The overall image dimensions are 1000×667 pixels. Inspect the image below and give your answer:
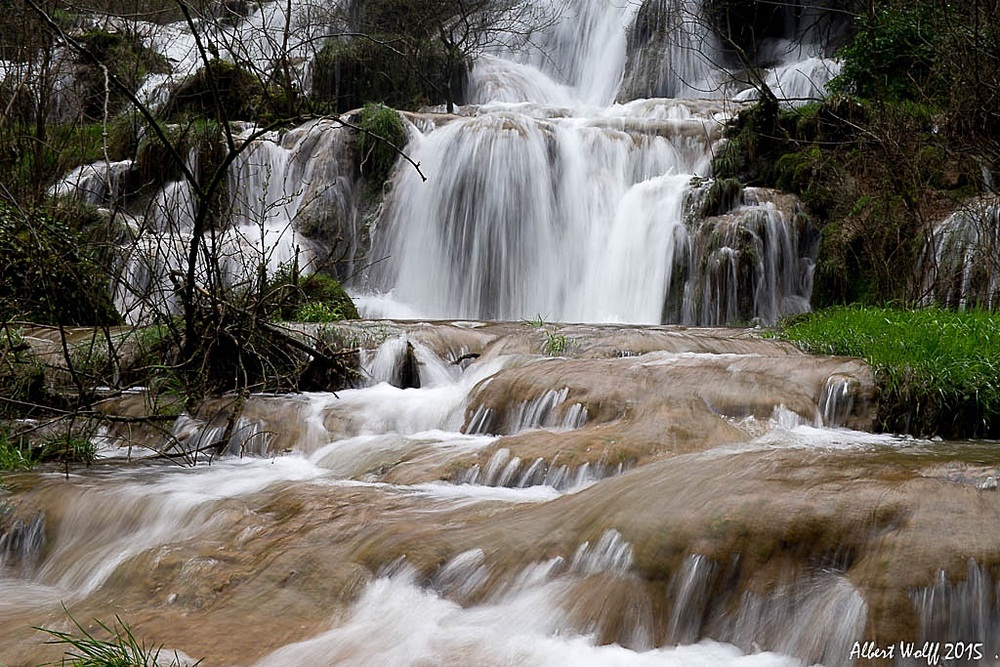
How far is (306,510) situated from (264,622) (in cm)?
102

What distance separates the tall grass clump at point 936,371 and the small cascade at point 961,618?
2.60 metres

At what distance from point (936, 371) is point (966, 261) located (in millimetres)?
3918

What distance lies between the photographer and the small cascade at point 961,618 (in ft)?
7.95

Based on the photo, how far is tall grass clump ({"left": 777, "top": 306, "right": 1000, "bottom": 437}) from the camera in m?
4.82

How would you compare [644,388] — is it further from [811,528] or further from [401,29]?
[401,29]

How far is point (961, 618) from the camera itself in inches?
96.5

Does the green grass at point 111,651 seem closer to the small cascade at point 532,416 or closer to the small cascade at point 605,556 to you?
the small cascade at point 605,556

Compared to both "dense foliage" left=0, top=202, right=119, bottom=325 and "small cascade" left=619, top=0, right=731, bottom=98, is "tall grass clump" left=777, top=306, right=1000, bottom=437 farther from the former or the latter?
"small cascade" left=619, top=0, right=731, bottom=98

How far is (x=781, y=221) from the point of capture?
35.2 ft

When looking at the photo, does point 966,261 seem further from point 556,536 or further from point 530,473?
point 556,536

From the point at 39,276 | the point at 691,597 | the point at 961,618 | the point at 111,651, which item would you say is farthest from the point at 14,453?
the point at 961,618

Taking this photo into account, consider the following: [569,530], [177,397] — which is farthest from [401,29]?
[569,530]

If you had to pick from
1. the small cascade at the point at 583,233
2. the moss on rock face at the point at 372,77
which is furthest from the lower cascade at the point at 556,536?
the moss on rock face at the point at 372,77

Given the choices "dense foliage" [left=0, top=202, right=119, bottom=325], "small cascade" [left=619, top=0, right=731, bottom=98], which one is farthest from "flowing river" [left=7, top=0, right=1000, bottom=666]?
"small cascade" [left=619, top=0, right=731, bottom=98]
